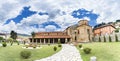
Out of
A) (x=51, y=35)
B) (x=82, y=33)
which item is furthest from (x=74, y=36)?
(x=51, y=35)

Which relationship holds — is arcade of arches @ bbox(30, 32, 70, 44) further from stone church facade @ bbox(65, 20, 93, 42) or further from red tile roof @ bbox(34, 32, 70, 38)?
stone church facade @ bbox(65, 20, 93, 42)

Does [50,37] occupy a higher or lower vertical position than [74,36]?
lower

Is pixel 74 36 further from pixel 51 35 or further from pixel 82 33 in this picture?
pixel 51 35

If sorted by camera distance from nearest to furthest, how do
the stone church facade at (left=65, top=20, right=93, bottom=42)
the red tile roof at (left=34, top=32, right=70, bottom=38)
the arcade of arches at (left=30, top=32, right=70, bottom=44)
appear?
the stone church facade at (left=65, top=20, right=93, bottom=42), the arcade of arches at (left=30, top=32, right=70, bottom=44), the red tile roof at (left=34, top=32, right=70, bottom=38)

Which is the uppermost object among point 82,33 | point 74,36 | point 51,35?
point 82,33

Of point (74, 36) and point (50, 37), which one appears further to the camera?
point (50, 37)

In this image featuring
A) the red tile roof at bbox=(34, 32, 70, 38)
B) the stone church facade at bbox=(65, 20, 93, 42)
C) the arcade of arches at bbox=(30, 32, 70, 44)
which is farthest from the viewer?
the red tile roof at bbox=(34, 32, 70, 38)

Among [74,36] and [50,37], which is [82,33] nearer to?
[74,36]

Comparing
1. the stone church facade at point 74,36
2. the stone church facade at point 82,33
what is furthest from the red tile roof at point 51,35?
the stone church facade at point 82,33

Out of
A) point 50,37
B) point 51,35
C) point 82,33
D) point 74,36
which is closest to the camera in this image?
point 82,33

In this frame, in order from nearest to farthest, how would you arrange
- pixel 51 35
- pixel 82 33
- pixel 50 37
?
pixel 82 33, pixel 50 37, pixel 51 35

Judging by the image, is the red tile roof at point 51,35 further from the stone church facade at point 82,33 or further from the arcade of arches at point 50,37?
the stone church facade at point 82,33

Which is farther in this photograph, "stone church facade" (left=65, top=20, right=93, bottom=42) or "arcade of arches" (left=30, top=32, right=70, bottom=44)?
"arcade of arches" (left=30, top=32, right=70, bottom=44)

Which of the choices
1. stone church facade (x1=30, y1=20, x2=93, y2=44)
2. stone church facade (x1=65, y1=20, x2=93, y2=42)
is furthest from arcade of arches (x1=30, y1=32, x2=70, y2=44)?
stone church facade (x1=65, y1=20, x2=93, y2=42)
